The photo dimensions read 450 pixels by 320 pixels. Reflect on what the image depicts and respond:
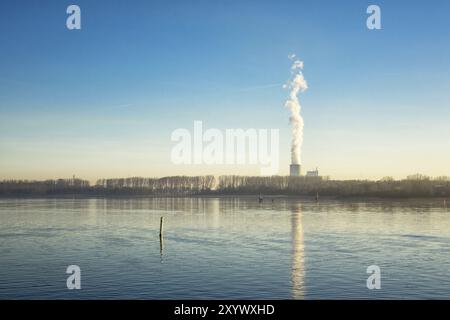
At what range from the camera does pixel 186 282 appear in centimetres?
2906

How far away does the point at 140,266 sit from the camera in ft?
114

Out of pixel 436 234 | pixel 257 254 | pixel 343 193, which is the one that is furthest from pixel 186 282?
pixel 343 193

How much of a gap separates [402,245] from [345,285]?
18963 millimetres

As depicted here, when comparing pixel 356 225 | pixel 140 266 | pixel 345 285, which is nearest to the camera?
pixel 345 285

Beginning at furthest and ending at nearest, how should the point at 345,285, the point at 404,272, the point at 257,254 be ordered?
the point at 257,254, the point at 404,272, the point at 345,285

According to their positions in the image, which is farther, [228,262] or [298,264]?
[228,262]

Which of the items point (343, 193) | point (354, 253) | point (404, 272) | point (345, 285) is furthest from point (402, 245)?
point (343, 193)

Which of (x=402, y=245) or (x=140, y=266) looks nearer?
(x=140, y=266)

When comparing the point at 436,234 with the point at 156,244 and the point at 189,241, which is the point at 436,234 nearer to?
the point at 189,241

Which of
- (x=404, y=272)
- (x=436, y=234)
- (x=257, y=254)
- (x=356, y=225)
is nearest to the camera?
(x=404, y=272)
